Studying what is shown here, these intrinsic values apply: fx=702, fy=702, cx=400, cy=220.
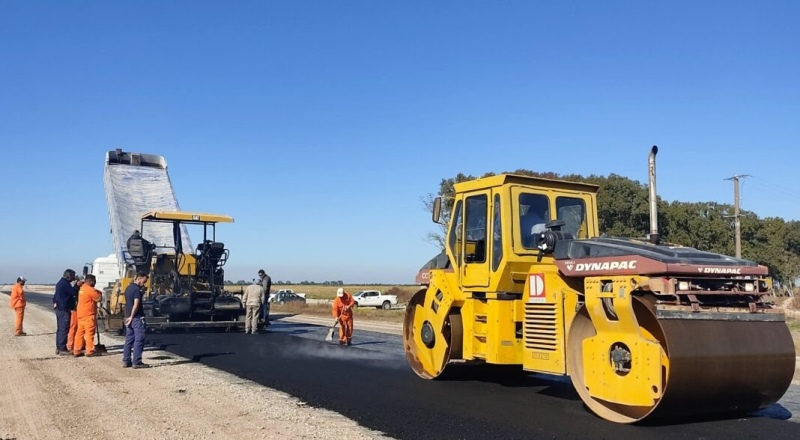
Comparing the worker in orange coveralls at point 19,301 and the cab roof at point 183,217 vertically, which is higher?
the cab roof at point 183,217

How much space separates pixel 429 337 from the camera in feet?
30.3

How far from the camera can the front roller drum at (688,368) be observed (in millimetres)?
6035

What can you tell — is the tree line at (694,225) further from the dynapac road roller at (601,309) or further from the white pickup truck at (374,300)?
the dynapac road roller at (601,309)

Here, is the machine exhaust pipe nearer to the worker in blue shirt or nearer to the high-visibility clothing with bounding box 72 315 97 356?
the worker in blue shirt

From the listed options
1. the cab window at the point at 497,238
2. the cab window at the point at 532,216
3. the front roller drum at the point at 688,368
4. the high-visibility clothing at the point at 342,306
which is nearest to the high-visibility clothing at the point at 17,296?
the high-visibility clothing at the point at 342,306

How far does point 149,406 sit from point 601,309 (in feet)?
15.8

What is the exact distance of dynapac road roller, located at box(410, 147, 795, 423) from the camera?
6148mm

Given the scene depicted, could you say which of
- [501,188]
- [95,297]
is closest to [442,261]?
[501,188]

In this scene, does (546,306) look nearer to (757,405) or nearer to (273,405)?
(757,405)

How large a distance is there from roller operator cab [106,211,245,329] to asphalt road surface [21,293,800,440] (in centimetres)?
316

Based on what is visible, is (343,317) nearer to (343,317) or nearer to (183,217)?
(343,317)

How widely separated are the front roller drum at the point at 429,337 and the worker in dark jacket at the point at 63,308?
6.71 m

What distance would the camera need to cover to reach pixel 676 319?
6098mm

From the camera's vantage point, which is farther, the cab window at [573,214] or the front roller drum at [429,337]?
the front roller drum at [429,337]
